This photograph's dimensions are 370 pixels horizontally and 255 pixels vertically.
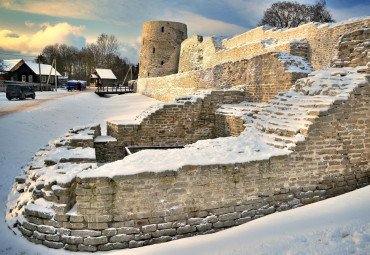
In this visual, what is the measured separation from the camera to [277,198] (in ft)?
17.2

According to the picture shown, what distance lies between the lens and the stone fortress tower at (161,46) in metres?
30.0

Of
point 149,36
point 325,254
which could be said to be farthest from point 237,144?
point 149,36

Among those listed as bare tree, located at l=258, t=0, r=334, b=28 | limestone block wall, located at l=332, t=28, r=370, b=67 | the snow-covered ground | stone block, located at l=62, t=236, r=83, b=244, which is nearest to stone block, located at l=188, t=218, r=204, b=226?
the snow-covered ground

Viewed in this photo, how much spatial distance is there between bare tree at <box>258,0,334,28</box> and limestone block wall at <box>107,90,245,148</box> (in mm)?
30746

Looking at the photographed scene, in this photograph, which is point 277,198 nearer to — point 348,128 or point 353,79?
point 348,128

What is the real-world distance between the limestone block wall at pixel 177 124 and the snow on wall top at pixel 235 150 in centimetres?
331

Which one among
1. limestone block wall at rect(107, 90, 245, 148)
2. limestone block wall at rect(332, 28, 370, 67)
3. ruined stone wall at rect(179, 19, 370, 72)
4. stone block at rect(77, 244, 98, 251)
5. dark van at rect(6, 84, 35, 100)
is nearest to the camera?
stone block at rect(77, 244, 98, 251)

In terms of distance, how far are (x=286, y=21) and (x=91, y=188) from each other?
3888cm

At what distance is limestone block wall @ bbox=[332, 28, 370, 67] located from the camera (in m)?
6.87

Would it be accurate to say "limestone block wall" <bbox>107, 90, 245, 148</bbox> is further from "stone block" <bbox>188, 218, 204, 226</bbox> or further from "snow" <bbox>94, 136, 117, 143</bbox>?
"stone block" <bbox>188, 218, 204, 226</bbox>

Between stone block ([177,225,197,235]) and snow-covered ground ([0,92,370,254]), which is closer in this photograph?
snow-covered ground ([0,92,370,254])

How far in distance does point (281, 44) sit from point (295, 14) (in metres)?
27.2

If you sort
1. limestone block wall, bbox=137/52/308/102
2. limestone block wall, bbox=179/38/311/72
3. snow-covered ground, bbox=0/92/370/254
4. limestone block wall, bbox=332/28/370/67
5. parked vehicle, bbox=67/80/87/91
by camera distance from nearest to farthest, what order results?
snow-covered ground, bbox=0/92/370/254
limestone block wall, bbox=332/28/370/67
limestone block wall, bbox=137/52/308/102
limestone block wall, bbox=179/38/311/72
parked vehicle, bbox=67/80/87/91

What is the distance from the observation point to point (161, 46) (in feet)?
99.0
